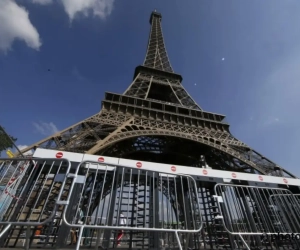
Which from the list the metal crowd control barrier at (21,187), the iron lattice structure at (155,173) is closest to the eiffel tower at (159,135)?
the iron lattice structure at (155,173)

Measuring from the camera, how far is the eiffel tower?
1432 centimetres

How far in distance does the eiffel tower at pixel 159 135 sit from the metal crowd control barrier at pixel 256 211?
9.07 metres

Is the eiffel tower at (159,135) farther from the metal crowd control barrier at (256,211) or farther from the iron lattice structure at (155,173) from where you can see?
the metal crowd control barrier at (256,211)

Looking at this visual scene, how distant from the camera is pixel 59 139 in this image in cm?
1342

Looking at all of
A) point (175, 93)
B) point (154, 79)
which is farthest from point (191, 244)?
point (154, 79)

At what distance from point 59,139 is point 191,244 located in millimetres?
11587

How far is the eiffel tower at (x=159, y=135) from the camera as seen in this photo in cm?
1432

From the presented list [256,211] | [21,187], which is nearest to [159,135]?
[256,211]

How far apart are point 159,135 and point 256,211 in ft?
42.1

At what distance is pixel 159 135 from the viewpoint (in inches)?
672

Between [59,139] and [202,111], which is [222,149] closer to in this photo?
[202,111]

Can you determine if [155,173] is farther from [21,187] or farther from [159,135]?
[159,135]

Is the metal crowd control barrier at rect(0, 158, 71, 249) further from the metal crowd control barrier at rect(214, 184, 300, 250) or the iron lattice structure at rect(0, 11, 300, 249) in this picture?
the metal crowd control barrier at rect(214, 184, 300, 250)

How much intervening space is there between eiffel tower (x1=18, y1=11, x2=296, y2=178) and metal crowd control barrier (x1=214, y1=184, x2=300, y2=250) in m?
9.07
